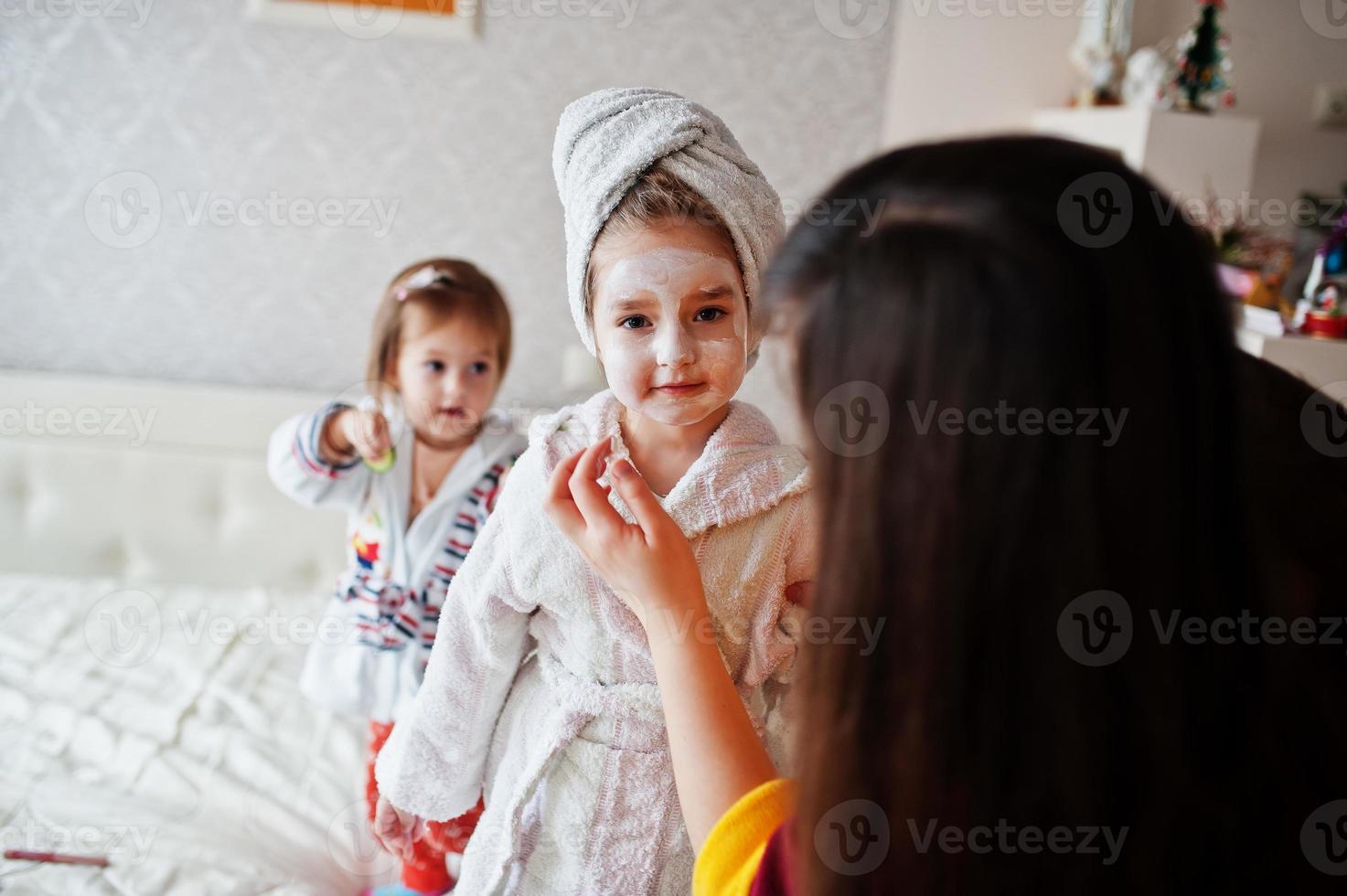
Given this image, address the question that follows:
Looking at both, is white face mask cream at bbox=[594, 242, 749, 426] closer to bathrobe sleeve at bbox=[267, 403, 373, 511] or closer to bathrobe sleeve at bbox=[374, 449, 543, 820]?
bathrobe sleeve at bbox=[374, 449, 543, 820]

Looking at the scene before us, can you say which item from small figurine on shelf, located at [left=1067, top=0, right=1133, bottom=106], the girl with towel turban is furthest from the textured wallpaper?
the girl with towel turban

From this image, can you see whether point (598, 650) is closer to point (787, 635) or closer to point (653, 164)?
point (787, 635)

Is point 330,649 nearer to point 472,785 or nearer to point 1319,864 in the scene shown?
point 472,785

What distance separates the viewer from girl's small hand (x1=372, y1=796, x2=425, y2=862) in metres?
1.01

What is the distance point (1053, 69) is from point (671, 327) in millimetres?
1761

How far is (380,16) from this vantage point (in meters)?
1.99

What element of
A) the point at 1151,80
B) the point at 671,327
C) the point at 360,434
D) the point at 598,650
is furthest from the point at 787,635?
the point at 1151,80

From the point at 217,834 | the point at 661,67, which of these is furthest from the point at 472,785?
the point at 661,67

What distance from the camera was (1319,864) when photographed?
1.75 feet

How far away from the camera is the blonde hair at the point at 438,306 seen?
137 centimetres

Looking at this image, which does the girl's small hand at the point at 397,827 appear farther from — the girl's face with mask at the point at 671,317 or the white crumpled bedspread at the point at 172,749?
the girl's face with mask at the point at 671,317

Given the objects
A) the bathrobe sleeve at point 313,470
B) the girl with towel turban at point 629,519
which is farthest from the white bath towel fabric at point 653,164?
the bathrobe sleeve at point 313,470

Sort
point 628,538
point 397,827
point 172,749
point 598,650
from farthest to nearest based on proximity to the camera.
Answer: point 172,749, point 397,827, point 598,650, point 628,538

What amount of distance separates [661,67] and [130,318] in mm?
1234
